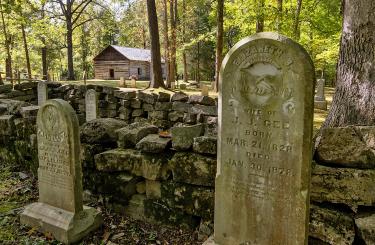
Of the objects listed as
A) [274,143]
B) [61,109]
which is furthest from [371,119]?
[61,109]

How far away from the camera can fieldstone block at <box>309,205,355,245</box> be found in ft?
9.68

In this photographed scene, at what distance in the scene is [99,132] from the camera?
15.4ft

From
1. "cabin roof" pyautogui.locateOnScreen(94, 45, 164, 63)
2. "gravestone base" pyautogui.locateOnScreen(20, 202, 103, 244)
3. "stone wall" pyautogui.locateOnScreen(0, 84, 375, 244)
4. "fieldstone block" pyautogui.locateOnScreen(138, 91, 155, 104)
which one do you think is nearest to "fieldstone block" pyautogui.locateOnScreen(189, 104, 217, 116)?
"fieldstone block" pyautogui.locateOnScreen(138, 91, 155, 104)

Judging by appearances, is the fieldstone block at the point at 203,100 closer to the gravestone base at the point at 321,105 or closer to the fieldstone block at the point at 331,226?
the fieldstone block at the point at 331,226

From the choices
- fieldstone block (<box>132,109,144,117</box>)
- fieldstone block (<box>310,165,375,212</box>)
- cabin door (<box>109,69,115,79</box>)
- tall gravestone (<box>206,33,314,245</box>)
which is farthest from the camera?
cabin door (<box>109,69,115,79</box>)

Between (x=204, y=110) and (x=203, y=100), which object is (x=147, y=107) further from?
(x=204, y=110)

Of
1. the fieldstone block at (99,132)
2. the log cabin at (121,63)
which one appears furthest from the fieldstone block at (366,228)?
the log cabin at (121,63)

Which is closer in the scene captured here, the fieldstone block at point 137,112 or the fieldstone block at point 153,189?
the fieldstone block at point 153,189

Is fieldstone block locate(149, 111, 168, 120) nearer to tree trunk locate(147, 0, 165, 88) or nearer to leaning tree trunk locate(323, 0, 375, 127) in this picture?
leaning tree trunk locate(323, 0, 375, 127)

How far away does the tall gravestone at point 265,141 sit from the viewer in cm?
269

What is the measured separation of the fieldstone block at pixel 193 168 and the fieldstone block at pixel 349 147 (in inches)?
46.6

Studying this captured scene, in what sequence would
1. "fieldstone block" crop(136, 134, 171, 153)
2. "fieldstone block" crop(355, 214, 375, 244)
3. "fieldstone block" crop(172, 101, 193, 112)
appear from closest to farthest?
"fieldstone block" crop(355, 214, 375, 244)
"fieldstone block" crop(136, 134, 171, 153)
"fieldstone block" crop(172, 101, 193, 112)

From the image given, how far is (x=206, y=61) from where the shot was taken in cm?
4281

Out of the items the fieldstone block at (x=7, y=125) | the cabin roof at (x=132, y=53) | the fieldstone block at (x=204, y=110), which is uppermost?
the cabin roof at (x=132, y=53)
